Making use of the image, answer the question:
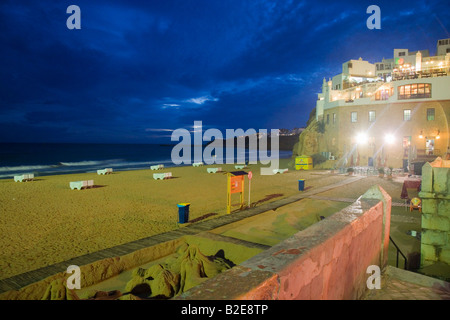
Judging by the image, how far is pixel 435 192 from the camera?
7.65m

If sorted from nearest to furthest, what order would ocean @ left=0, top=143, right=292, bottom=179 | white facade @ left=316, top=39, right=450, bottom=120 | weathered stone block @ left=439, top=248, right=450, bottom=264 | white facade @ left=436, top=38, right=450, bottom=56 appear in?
weathered stone block @ left=439, top=248, right=450, bottom=264, white facade @ left=316, top=39, right=450, bottom=120, ocean @ left=0, top=143, right=292, bottom=179, white facade @ left=436, top=38, right=450, bottom=56

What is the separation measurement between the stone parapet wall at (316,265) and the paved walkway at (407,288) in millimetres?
440

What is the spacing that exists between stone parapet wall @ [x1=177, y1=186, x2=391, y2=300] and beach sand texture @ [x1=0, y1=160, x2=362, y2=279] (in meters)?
7.18

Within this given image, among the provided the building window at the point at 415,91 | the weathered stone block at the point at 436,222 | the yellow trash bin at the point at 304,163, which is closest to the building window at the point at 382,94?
the building window at the point at 415,91

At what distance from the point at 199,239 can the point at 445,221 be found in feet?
23.1

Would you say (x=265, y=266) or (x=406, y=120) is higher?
(x=406, y=120)

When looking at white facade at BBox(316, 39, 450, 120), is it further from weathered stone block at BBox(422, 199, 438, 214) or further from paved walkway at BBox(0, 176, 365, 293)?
weathered stone block at BBox(422, 199, 438, 214)

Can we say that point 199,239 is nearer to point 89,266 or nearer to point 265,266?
point 89,266

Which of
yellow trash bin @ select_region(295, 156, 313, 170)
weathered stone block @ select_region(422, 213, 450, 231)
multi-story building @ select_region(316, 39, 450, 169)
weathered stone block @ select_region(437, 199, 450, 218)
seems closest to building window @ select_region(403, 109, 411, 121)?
multi-story building @ select_region(316, 39, 450, 169)

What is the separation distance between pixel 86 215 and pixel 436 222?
44.2ft

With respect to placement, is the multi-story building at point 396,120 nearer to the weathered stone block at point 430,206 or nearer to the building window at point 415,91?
the building window at point 415,91

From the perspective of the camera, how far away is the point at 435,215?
25.1ft

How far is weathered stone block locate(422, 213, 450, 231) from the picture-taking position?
7.53m
